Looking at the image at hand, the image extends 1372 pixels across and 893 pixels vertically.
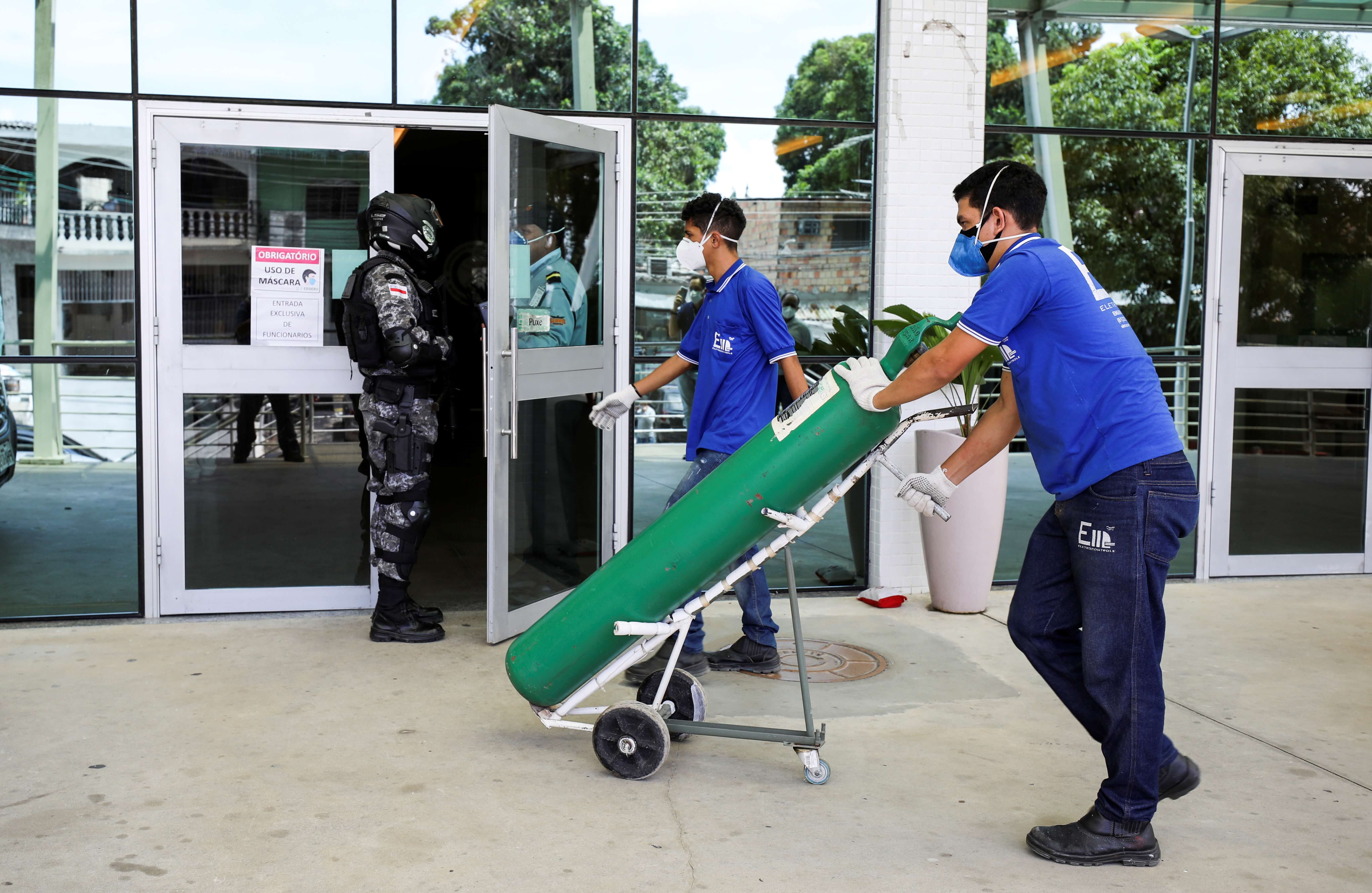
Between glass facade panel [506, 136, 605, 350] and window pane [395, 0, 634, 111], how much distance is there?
457mm

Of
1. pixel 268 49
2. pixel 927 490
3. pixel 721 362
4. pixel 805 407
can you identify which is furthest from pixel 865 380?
pixel 268 49

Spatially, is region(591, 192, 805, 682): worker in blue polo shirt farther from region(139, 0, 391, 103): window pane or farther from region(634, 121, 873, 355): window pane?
region(139, 0, 391, 103): window pane

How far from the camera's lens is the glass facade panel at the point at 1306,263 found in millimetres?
6090

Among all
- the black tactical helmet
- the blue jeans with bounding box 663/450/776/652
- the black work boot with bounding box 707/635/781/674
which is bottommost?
the black work boot with bounding box 707/635/781/674

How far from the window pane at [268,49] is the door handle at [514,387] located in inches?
53.4

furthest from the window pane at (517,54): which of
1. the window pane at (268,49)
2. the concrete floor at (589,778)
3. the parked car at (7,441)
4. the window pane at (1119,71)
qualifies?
the concrete floor at (589,778)

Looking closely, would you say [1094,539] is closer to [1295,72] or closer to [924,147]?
[924,147]

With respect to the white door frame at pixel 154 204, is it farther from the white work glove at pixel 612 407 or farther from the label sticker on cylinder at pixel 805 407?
the label sticker on cylinder at pixel 805 407

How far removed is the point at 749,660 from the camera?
4.45m

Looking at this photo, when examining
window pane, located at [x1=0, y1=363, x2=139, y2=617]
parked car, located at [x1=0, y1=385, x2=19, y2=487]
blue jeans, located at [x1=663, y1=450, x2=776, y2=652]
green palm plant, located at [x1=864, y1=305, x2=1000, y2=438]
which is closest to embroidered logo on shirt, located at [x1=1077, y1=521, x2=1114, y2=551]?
blue jeans, located at [x1=663, y1=450, x2=776, y2=652]

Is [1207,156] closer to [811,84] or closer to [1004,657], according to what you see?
[811,84]

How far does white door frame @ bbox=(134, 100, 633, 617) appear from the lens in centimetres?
493

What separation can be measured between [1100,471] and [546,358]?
2.59m

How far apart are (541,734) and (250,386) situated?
2.23 metres
